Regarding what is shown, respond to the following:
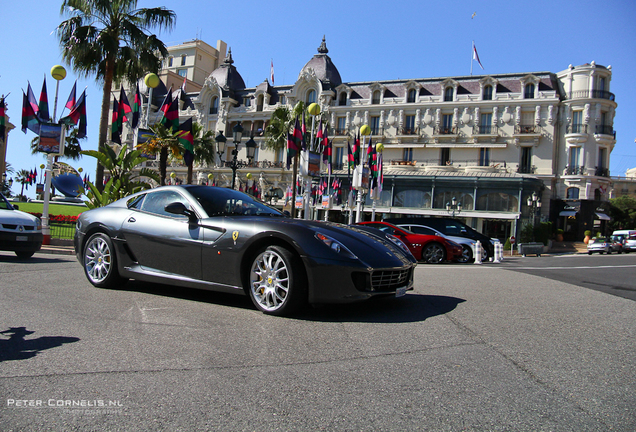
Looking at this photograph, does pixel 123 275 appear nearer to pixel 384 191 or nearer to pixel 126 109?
pixel 126 109

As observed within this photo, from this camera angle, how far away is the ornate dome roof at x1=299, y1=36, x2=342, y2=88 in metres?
50.2

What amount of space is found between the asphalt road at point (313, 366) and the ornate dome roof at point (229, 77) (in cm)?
5323

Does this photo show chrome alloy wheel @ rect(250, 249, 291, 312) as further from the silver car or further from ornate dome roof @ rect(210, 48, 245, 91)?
ornate dome roof @ rect(210, 48, 245, 91)

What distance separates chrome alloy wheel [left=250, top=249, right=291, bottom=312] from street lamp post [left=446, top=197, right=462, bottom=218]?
3510 centimetres

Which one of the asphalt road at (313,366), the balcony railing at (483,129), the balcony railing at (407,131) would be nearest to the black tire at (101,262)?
the asphalt road at (313,366)

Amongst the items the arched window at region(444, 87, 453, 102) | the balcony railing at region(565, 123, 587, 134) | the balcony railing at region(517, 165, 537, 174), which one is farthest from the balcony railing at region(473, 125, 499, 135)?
the balcony railing at region(565, 123, 587, 134)

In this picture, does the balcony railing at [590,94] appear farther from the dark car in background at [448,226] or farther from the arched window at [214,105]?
the arched window at [214,105]

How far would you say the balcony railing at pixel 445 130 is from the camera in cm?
4388

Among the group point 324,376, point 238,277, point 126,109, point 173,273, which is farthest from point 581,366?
point 126,109

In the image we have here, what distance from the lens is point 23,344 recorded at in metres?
3.47

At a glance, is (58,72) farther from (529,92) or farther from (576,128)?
(576,128)

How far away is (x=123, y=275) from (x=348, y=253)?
9.68 feet

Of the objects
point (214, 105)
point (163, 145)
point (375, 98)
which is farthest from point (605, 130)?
point (214, 105)

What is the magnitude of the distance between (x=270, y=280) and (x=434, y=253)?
37.0 ft
